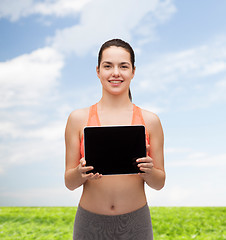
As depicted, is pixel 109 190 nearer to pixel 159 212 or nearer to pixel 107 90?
pixel 107 90

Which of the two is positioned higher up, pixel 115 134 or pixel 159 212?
pixel 115 134

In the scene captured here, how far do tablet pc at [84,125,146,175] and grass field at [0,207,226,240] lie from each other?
4.52m

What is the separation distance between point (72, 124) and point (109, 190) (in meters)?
0.60

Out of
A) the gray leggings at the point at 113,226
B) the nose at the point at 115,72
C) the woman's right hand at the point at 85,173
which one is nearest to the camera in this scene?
the woman's right hand at the point at 85,173

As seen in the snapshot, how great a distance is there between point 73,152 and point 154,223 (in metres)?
4.95

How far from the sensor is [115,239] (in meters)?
2.30

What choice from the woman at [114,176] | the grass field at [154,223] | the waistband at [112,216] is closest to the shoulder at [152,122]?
the woman at [114,176]

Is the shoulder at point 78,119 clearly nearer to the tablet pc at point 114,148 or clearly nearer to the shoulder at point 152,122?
the tablet pc at point 114,148

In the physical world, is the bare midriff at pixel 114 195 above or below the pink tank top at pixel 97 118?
below

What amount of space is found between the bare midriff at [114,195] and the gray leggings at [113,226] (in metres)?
0.04

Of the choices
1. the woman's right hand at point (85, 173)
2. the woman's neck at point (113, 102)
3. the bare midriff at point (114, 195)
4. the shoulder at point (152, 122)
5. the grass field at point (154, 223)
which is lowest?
the grass field at point (154, 223)

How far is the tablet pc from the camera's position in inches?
83.7

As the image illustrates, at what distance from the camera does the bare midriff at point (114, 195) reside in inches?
92.7

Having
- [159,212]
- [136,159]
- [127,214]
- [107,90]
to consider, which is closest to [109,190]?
[127,214]
